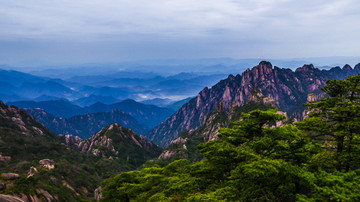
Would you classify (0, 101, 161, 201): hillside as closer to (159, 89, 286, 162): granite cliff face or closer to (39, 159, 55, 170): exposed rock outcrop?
(39, 159, 55, 170): exposed rock outcrop

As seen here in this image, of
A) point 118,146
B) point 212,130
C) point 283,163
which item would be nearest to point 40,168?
point 283,163

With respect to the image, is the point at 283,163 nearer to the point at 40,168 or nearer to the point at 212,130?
the point at 40,168

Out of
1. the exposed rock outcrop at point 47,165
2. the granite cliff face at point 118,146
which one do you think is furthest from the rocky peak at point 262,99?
the exposed rock outcrop at point 47,165

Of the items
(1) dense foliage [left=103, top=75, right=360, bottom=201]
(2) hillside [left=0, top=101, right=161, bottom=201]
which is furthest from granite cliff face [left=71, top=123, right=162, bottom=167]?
(1) dense foliage [left=103, top=75, right=360, bottom=201]

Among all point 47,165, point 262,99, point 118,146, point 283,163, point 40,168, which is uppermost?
point 283,163

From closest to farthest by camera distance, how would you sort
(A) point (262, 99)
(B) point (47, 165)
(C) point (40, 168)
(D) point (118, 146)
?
(C) point (40, 168) < (B) point (47, 165) < (D) point (118, 146) < (A) point (262, 99)

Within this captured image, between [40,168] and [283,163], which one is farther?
[40,168]

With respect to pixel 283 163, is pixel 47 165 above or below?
below

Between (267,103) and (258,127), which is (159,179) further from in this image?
(267,103)

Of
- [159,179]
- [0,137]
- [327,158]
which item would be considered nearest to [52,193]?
[159,179]

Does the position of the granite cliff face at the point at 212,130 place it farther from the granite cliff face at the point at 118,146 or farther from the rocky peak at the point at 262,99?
the granite cliff face at the point at 118,146
